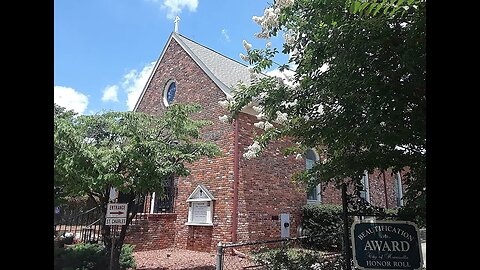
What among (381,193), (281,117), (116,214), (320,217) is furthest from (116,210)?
(381,193)

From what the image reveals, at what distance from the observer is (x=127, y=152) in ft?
16.4

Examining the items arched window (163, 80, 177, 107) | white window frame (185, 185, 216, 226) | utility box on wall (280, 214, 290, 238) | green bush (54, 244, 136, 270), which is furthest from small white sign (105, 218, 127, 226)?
arched window (163, 80, 177, 107)

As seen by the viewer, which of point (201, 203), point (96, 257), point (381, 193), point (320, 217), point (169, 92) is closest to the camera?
point (96, 257)

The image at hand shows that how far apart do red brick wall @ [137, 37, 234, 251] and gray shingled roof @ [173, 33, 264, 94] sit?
0.74 ft

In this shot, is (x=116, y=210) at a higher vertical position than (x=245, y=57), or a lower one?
lower

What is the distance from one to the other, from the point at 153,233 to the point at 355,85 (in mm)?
7209

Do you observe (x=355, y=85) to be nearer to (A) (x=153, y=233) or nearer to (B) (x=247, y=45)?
(B) (x=247, y=45)

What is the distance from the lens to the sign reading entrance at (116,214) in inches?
202

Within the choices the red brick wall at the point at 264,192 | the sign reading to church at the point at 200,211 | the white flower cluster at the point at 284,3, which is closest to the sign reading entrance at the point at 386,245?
the white flower cluster at the point at 284,3
